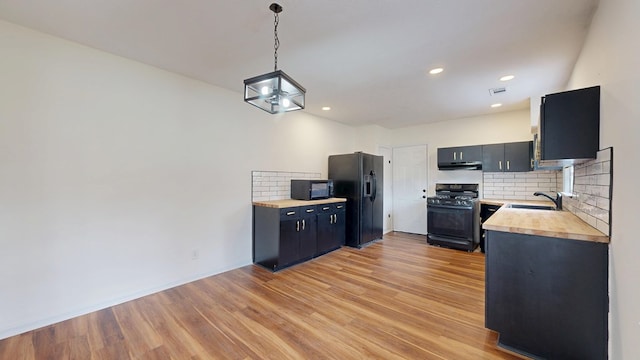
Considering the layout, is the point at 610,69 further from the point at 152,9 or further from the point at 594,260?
the point at 152,9

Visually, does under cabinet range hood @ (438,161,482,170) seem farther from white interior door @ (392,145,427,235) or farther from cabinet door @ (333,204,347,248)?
cabinet door @ (333,204,347,248)

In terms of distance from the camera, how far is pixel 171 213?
120 inches

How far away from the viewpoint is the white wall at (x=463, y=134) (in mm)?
4691

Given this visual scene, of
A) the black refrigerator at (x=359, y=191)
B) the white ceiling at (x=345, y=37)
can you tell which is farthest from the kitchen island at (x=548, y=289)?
the black refrigerator at (x=359, y=191)

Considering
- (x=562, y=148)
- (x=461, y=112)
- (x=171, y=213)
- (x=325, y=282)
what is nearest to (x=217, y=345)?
(x=325, y=282)

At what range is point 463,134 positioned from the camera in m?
5.26

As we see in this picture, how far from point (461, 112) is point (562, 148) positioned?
A: 323 centimetres

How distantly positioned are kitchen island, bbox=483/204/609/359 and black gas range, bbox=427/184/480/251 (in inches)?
104

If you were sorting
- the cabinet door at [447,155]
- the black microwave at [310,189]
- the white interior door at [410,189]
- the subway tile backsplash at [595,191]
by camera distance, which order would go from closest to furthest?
the subway tile backsplash at [595,191], the black microwave at [310,189], the cabinet door at [447,155], the white interior door at [410,189]

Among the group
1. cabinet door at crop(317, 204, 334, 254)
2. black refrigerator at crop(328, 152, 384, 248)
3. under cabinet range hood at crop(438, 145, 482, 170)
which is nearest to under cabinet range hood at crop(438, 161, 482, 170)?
under cabinet range hood at crop(438, 145, 482, 170)

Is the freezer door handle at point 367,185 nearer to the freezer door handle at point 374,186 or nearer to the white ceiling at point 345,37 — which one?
the freezer door handle at point 374,186

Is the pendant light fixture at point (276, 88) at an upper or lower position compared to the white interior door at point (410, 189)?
upper

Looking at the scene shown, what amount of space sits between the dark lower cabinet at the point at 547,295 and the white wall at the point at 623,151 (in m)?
0.09

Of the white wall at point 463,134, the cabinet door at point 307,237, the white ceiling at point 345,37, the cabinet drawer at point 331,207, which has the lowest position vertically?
the cabinet door at point 307,237
